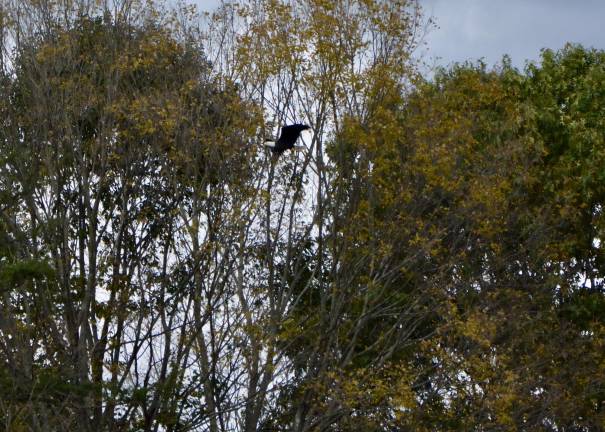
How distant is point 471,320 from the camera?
2020 centimetres

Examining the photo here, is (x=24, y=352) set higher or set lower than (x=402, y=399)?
higher

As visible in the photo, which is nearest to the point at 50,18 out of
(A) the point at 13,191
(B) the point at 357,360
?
(A) the point at 13,191

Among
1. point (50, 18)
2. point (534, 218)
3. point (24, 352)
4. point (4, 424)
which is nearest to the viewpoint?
point (4, 424)

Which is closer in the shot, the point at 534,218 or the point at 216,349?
the point at 216,349

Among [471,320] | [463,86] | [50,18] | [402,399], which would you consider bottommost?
[402,399]

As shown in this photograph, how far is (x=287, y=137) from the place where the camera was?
20.2 m

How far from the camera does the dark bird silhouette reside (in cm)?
2003

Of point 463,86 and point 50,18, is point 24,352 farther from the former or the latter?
point 463,86

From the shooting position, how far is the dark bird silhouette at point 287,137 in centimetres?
2003

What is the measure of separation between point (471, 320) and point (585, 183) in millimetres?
6132

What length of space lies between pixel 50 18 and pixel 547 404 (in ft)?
39.6

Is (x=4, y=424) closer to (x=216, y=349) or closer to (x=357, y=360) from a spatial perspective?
(x=216, y=349)

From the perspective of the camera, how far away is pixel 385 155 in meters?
21.2

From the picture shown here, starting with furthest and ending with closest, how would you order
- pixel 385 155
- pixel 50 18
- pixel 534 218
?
1. pixel 534 218
2. pixel 50 18
3. pixel 385 155
